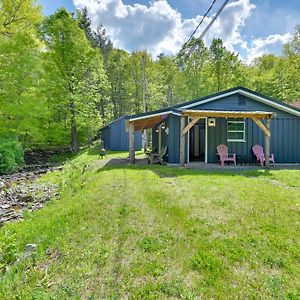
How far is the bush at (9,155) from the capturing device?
13164 mm

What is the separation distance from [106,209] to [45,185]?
5.23 metres

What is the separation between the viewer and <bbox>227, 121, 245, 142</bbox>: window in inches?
481

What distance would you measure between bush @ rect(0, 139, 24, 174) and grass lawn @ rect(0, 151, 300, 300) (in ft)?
27.4

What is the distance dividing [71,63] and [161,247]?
18.6m

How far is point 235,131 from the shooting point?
40.2 feet

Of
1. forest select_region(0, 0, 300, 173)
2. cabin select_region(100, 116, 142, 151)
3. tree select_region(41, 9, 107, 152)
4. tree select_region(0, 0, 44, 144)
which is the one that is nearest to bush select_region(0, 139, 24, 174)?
forest select_region(0, 0, 300, 173)

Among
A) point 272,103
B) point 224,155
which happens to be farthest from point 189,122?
point 272,103

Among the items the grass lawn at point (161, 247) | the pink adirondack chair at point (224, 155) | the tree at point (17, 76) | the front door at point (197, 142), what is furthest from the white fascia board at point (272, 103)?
the tree at point (17, 76)

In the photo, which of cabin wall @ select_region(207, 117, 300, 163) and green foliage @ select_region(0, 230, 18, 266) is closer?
green foliage @ select_region(0, 230, 18, 266)

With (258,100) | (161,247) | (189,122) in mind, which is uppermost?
(258,100)

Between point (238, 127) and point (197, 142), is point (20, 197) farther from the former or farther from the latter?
point (238, 127)

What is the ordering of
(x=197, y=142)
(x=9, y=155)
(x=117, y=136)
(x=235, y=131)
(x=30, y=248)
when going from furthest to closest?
(x=117, y=136) → (x=197, y=142) → (x=9, y=155) → (x=235, y=131) → (x=30, y=248)

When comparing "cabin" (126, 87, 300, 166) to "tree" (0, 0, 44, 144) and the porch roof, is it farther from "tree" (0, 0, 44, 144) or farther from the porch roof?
"tree" (0, 0, 44, 144)

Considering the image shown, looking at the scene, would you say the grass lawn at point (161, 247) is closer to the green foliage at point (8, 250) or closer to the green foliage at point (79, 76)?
the green foliage at point (8, 250)
